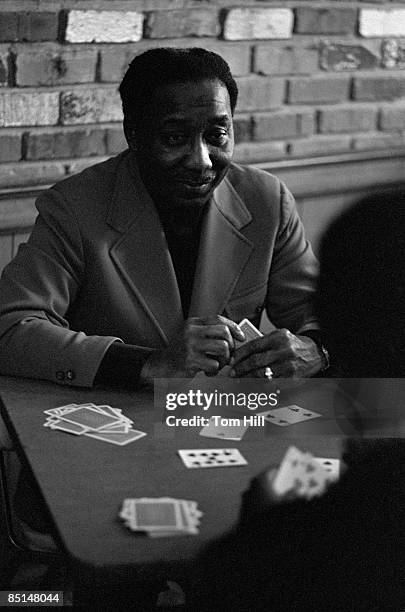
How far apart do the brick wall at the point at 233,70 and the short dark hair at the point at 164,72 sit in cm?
63

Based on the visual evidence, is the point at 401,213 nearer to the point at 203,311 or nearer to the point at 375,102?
the point at 203,311

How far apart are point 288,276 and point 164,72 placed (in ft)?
1.87

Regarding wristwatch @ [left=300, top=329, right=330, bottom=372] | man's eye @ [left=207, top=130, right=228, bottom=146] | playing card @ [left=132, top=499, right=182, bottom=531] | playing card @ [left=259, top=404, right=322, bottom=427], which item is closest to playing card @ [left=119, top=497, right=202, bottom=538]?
playing card @ [left=132, top=499, right=182, bottom=531]

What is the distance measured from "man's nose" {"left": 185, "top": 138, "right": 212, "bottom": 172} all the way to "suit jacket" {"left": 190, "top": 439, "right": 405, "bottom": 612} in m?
0.93

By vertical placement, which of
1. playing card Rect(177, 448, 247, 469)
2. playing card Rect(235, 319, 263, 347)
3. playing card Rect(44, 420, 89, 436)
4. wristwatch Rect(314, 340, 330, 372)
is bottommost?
wristwatch Rect(314, 340, 330, 372)

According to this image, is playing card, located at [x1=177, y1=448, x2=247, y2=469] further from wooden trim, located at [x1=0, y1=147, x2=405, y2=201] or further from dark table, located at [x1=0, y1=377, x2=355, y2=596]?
wooden trim, located at [x1=0, y1=147, x2=405, y2=201]

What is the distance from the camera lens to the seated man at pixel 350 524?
4.10 feet

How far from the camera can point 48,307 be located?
1.99 meters

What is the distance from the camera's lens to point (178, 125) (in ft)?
6.63

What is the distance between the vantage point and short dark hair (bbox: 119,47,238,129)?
80.1 inches

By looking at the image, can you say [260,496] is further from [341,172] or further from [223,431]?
[341,172]

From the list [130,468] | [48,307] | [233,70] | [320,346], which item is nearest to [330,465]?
[130,468]

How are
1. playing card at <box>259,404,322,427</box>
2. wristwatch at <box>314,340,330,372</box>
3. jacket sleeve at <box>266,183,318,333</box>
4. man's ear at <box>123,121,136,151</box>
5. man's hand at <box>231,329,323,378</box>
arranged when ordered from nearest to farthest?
playing card at <box>259,404,322,427</box>
man's hand at <box>231,329,323,378</box>
wristwatch at <box>314,340,330,372</box>
man's ear at <box>123,121,136,151</box>
jacket sleeve at <box>266,183,318,333</box>

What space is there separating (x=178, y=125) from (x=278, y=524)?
996 millimetres
